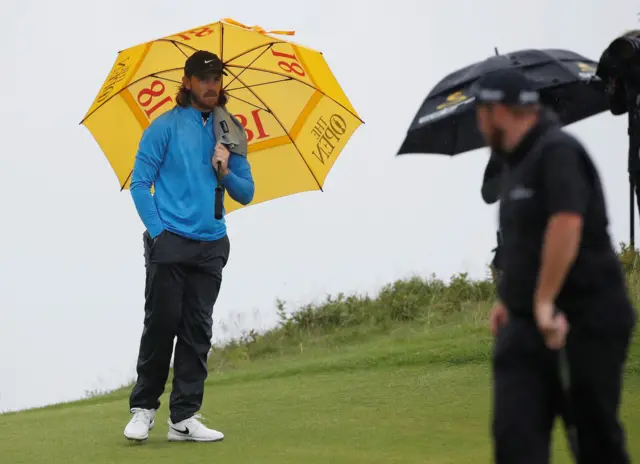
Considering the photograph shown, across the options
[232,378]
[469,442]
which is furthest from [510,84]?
[232,378]

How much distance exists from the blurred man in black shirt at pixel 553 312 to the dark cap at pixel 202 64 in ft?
11.4

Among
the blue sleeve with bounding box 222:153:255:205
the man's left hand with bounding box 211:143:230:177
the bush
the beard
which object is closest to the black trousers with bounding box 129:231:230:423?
the blue sleeve with bounding box 222:153:255:205

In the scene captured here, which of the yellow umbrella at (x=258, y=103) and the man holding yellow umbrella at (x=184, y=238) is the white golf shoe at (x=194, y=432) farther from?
the yellow umbrella at (x=258, y=103)

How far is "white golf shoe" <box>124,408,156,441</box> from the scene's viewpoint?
7379 millimetres

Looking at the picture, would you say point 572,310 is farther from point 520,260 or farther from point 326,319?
point 326,319

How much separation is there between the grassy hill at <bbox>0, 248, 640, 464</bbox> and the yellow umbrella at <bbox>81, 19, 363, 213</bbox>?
1.63 meters

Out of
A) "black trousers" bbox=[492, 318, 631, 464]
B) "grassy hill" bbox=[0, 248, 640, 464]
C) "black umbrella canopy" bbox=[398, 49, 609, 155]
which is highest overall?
"black umbrella canopy" bbox=[398, 49, 609, 155]

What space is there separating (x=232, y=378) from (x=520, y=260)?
795 centimetres

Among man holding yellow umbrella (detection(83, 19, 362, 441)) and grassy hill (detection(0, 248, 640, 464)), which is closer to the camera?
grassy hill (detection(0, 248, 640, 464))

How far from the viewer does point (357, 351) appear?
40.3 ft

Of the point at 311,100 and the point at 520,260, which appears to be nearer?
the point at 520,260

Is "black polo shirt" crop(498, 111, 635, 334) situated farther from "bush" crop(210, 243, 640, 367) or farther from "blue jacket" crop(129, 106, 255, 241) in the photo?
"bush" crop(210, 243, 640, 367)

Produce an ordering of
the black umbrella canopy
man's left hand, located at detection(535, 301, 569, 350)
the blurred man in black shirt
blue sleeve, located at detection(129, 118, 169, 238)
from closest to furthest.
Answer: man's left hand, located at detection(535, 301, 569, 350) < the blurred man in black shirt < blue sleeve, located at detection(129, 118, 169, 238) < the black umbrella canopy

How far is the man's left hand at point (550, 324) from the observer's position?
12.6ft
